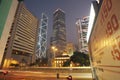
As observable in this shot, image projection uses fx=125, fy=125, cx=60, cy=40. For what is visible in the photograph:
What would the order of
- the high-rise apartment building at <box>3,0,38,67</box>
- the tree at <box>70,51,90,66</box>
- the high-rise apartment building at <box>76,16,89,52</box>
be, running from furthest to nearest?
the high-rise apartment building at <box>76,16,89,52</box> → the high-rise apartment building at <box>3,0,38,67</box> → the tree at <box>70,51,90,66</box>

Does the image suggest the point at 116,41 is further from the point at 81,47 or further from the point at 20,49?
the point at 81,47

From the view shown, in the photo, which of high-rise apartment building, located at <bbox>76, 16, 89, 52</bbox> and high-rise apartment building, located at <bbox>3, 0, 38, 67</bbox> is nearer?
high-rise apartment building, located at <bbox>3, 0, 38, 67</bbox>

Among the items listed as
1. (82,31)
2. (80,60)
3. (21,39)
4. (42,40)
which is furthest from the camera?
(42,40)

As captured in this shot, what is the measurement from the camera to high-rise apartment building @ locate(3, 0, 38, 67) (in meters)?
91.4

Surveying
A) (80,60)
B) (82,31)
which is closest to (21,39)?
(82,31)

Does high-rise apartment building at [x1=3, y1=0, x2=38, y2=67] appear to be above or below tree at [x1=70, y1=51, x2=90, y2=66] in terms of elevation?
above

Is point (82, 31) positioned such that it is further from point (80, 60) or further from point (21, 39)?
point (80, 60)

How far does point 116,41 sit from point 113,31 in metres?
0.23

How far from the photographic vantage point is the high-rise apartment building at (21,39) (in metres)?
91.4

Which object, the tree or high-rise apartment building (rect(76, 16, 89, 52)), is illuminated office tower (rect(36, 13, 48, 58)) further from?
the tree

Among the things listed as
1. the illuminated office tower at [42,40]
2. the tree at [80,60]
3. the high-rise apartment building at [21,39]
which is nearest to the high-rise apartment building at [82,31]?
the high-rise apartment building at [21,39]

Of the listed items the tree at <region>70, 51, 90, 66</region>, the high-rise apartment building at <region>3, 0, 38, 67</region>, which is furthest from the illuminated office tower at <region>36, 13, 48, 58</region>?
the tree at <region>70, 51, 90, 66</region>

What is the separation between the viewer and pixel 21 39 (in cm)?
10625

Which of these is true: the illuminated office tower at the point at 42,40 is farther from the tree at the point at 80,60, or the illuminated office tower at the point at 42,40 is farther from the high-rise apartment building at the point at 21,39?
the tree at the point at 80,60
